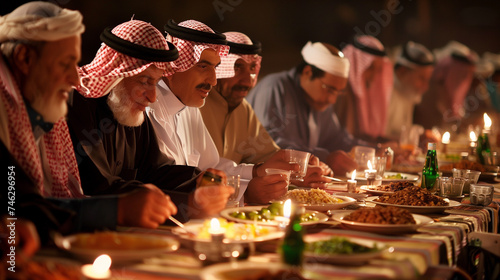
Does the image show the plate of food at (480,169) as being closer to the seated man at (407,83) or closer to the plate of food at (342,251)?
the plate of food at (342,251)

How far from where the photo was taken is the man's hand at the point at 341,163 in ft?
14.2

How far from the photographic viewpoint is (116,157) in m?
2.86

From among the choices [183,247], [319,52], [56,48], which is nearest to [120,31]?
[56,48]

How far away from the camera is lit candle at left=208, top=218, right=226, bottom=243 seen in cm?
168

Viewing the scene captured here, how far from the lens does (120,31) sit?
9.53 feet

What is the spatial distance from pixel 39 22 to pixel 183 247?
93 centimetres

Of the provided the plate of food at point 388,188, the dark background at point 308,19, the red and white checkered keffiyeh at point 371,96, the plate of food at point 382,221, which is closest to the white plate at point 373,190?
the plate of food at point 388,188

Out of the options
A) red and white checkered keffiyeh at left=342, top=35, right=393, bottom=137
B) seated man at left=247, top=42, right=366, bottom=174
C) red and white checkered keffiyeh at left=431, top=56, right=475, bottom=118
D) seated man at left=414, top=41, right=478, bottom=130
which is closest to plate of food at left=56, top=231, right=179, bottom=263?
seated man at left=247, top=42, right=366, bottom=174

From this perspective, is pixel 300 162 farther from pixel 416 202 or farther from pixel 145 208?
pixel 145 208

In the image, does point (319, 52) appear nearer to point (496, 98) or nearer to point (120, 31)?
point (120, 31)

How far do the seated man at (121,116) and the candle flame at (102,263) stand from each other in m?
0.92

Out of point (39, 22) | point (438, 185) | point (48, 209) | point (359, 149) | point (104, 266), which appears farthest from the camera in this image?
point (359, 149)

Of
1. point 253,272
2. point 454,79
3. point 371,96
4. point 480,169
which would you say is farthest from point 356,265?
point 454,79

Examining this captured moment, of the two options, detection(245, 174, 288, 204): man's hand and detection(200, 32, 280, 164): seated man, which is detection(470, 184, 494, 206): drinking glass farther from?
detection(200, 32, 280, 164): seated man
